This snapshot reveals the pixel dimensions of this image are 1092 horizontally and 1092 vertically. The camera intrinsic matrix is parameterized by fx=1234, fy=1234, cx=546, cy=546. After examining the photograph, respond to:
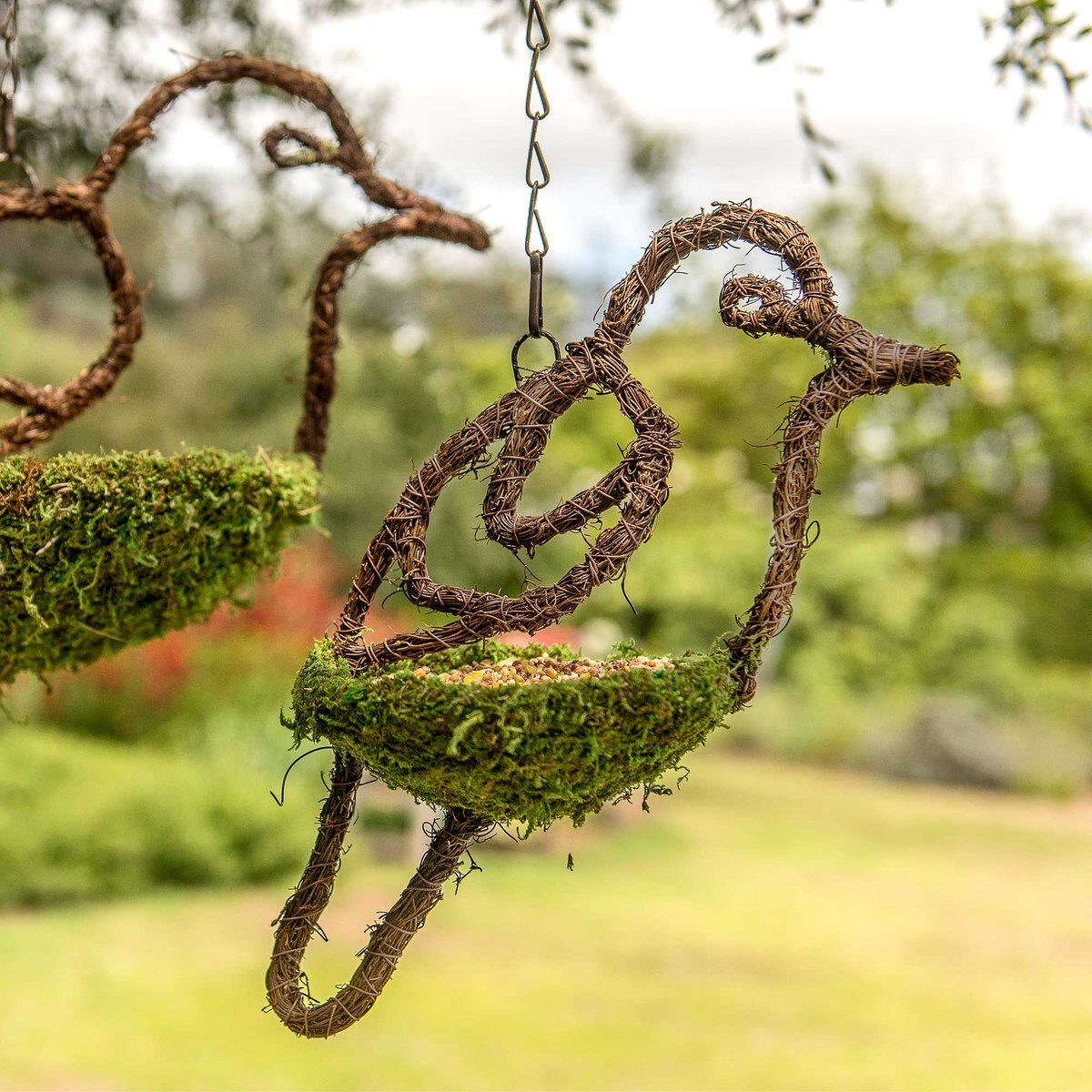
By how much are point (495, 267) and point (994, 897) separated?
4.04m

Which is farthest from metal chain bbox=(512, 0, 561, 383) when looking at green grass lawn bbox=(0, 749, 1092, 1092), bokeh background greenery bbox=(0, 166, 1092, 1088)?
green grass lawn bbox=(0, 749, 1092, 1092)

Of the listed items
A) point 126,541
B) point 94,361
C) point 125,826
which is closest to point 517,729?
point 126,541

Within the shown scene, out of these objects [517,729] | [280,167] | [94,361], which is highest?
[280,167]

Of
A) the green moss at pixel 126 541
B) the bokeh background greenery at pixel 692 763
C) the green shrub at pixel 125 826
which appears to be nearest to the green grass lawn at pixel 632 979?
the bokeh background greenery at pixel 692 763

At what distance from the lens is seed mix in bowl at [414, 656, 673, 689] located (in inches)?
46.1

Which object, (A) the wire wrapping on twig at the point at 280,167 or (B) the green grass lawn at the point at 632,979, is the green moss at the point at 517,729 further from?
(B) the green grass lawn at the point at 632,979

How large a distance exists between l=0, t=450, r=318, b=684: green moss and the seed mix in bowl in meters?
0.32

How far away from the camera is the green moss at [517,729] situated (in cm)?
112

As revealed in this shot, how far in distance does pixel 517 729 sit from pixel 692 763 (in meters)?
8.41

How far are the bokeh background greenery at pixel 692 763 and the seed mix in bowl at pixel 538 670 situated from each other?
307 mm

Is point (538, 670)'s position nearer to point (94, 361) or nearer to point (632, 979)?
point (94, 361)

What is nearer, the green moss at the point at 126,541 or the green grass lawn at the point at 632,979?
the green moss at the point at 126,541

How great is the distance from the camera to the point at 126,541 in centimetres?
136

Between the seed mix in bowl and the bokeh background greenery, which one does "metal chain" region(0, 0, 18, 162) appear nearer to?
the bokeh background greenery
